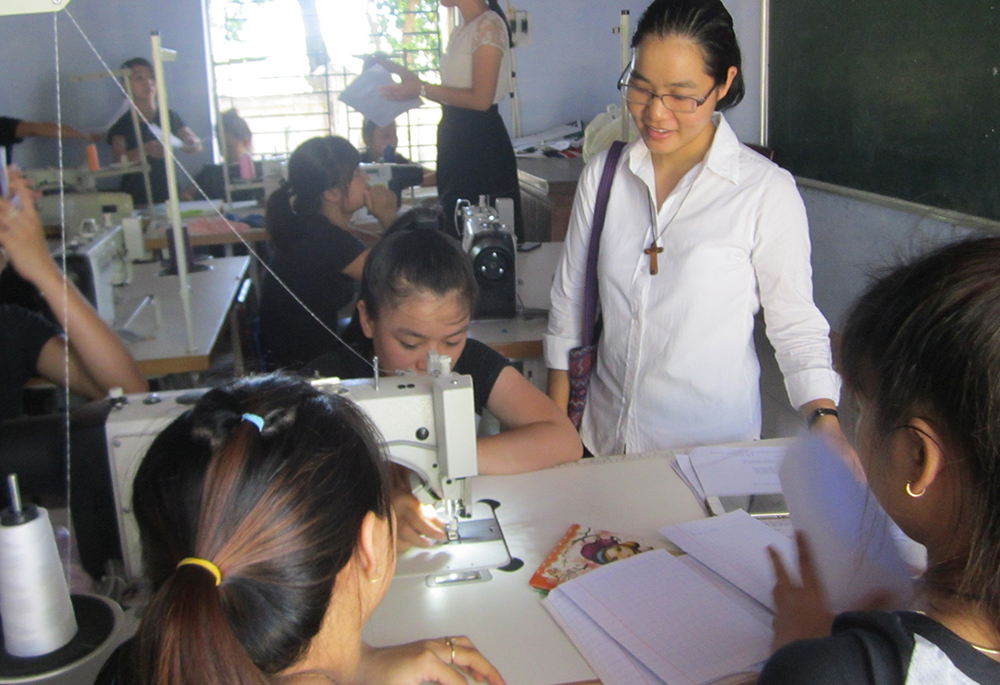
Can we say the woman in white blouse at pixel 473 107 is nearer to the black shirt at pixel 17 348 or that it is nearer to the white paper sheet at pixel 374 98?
the white paper sheet at pixel 374 98

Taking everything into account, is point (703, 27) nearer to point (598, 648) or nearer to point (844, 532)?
point (844, 532)

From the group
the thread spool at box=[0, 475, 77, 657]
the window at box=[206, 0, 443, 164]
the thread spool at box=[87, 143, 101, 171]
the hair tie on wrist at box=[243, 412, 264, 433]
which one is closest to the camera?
the hair tie on wrist at box=[243, 412, 264, 433]

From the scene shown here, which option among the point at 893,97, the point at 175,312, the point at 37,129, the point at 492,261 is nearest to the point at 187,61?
the point at 37,129

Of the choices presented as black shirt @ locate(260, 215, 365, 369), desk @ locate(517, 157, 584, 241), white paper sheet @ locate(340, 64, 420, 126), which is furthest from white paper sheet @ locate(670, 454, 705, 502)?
desk @ locate(517, 157, 584, 241)

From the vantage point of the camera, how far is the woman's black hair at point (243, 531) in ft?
2.09

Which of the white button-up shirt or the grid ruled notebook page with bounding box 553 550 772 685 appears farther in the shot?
the white button-up shirt

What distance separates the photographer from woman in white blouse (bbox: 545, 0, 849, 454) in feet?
4.96

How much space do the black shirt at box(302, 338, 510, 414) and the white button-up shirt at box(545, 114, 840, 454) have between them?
0.24 metres

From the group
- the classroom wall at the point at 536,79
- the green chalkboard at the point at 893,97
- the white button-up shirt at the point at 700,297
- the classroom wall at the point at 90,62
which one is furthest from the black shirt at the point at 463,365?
the classroom wall at the point at 90,62

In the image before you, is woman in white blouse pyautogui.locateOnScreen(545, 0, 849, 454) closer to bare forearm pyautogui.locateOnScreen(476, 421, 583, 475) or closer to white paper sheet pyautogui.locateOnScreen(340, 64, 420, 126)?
bare forearm pyautogui.locateOnScreen(476, 421, 583, 475)

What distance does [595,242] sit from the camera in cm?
170

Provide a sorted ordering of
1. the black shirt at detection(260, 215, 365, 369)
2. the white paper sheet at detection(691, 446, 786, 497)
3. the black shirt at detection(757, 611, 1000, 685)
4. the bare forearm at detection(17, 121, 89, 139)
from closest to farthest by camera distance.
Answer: the black shirt at detection(757, 611, 1000, 685), the white paper sheet at detection(691, 446, 786, 497), the black shirt at detection(260, 215, 365, 369), the bare forearm at detection(17, 121, 89, 139)

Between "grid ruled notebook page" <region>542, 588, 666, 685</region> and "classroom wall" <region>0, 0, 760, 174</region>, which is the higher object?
"classroom wall" <region>0, 0, 760, 174</region>

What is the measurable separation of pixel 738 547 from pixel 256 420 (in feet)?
2.33
